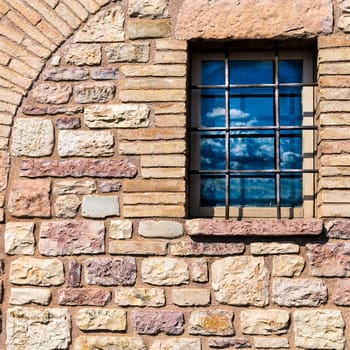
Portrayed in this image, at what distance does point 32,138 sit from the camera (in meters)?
3.25

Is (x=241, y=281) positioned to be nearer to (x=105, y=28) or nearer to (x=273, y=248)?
(x=273, y=248)

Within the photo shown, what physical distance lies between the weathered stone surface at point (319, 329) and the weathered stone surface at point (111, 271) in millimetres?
920

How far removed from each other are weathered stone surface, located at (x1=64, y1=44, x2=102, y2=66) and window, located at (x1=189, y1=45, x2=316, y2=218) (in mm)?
581

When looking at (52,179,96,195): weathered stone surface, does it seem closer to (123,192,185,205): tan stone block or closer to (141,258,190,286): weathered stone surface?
(123,192,185,205): tan stone block

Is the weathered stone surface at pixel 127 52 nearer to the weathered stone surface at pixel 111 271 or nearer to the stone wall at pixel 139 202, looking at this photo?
the stone wall at pixel 139 202

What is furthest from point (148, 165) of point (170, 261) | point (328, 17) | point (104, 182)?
point (328, 17)

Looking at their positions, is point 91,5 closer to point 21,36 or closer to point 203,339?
point 21,36

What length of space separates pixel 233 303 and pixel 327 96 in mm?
1247

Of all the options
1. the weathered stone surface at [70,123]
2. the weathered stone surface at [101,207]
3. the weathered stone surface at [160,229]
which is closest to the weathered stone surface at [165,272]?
the weathered stone surface at [160,229]

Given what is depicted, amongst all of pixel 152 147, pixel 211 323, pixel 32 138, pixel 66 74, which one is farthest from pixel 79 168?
pixel 211 323

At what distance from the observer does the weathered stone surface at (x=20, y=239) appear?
3191 mm

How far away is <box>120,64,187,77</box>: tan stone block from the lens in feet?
10.6

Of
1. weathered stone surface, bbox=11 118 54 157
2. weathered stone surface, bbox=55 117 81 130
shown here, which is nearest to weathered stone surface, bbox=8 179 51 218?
weathered stone surface, bbox=11 118 54 157

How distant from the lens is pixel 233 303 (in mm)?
3055
